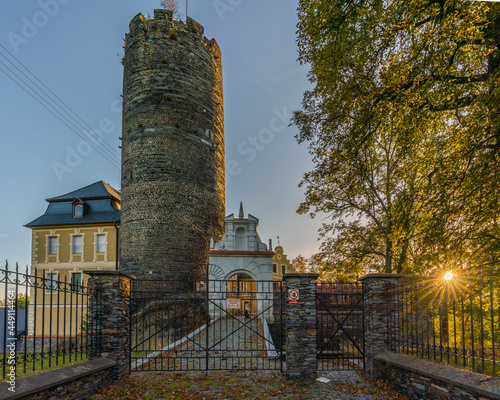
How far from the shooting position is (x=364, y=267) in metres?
17.9

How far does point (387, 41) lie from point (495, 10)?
185 cm

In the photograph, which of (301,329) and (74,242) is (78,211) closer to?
(74,242)

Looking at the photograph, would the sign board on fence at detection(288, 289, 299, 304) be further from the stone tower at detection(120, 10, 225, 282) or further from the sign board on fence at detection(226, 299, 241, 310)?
the stone tower at detection(120, 10, 225, 282)

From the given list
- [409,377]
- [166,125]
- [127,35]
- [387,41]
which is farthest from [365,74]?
[127,35]

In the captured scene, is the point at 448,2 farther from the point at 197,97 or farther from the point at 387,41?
the point at 197,97

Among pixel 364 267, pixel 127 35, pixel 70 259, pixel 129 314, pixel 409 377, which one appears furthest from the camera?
pixel 70 259

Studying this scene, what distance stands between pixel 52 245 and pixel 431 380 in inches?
995

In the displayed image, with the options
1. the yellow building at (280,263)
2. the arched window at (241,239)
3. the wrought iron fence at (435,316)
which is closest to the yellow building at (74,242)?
the arched window at (241,239)

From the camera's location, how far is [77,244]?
24.6m

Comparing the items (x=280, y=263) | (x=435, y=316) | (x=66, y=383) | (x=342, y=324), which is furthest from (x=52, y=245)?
(x=280, y=263)

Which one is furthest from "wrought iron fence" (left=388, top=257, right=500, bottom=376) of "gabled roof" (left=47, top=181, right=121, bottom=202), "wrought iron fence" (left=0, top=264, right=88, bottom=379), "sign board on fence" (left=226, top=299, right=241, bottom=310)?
"gabled roof" (left=47, top=181, right=121, bottom=202)

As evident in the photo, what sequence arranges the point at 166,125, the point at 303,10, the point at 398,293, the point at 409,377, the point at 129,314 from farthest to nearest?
the point at 166,125 → the point at 303,10 → the point at 129,314 → the point at 398,293 → the point at 409,377

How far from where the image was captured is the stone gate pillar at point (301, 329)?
7.71m

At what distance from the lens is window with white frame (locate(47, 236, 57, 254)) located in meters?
24.7
